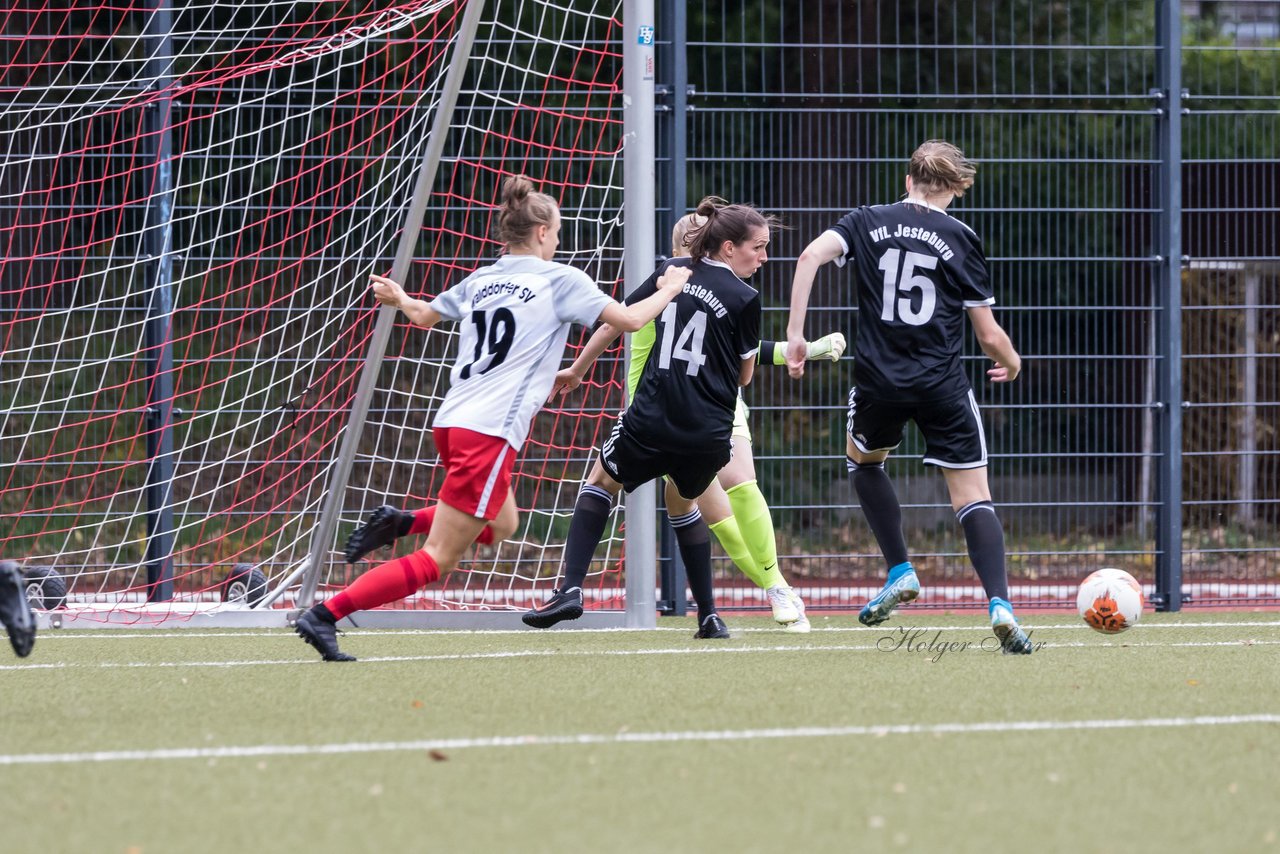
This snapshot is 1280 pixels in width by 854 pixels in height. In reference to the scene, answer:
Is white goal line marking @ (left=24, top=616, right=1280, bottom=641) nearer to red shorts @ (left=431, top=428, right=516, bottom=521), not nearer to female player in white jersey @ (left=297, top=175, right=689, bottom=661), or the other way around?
female player in white jersey @ (left=297, top=175, right=689, bottom=661)

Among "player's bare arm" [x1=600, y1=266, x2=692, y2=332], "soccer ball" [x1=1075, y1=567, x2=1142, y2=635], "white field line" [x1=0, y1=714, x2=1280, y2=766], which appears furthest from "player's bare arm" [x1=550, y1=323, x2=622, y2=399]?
"white field line" [x1=0, y1=714, x2=1280, y2=766]

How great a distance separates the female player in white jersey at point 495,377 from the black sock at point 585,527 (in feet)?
2.05

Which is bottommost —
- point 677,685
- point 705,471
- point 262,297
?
point 677,685

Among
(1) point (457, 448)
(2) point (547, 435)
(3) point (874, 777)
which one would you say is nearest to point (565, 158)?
(2) point (547, 435)

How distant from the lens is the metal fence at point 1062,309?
8.45 metres

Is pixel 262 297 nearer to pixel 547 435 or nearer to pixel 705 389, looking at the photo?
pixel 547 435

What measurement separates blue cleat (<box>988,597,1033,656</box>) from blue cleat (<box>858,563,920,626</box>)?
47cm

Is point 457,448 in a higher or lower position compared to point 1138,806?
higher

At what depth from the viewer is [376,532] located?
5734 mm

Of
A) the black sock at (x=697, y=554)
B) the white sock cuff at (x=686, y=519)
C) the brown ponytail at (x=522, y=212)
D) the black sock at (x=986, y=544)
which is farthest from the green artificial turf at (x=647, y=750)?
the brown ponytail at (x=522, y=212)

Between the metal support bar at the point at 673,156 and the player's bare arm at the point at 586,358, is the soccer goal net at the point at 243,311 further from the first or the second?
the player's bare arm at the point at 586,358

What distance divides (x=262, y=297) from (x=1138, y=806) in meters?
5.95

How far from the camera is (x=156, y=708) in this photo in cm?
458

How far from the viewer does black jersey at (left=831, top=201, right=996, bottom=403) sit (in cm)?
604
